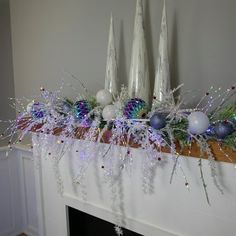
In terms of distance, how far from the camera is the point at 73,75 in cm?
180

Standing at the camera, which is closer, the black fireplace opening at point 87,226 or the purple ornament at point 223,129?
the purple ornament at point 223,129

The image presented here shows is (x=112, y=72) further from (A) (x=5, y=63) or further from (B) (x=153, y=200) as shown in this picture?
(A) (x=5, y=63)

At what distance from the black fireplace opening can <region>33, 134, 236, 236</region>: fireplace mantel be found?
0.04 meters

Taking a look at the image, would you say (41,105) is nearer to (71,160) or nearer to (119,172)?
(71,160)

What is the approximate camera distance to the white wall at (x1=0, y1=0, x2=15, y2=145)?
2271 millimetres

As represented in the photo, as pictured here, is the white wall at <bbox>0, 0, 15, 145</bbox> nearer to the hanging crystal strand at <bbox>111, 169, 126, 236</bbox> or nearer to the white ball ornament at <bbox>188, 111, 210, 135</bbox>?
the hanging crystal strand at <bbox>111, 169, 126, 236</bbox>

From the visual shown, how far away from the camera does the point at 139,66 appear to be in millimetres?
1224

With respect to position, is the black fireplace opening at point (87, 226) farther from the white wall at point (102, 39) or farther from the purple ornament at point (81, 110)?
the white wall at point (102, 39)

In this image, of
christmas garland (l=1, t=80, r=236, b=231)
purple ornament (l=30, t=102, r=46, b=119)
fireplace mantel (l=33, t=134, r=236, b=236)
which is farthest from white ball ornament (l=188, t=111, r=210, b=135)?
purple ornament (l=30, t=102, r=46, b=119)

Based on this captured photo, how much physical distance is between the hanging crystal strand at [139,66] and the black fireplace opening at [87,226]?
2.15ft

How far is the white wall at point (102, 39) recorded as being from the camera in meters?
1.14

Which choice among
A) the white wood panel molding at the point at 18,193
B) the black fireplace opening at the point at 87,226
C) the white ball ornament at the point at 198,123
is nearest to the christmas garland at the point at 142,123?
the white ball ornament at the point at 198,123

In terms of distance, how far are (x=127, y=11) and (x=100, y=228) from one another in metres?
1.17

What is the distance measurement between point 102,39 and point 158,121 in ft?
2.82
